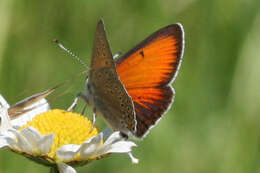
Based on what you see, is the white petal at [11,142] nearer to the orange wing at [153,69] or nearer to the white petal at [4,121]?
the white petal at [4,121]

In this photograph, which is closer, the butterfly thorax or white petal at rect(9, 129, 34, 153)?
white petal at rect(9, 129, 34, 153)

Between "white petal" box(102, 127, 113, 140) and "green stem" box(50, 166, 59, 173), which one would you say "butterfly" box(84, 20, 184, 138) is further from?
"green stem" box(50, 166, 59, 173)

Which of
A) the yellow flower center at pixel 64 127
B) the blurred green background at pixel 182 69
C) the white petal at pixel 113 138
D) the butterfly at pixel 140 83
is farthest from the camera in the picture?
the blurred green background at pixel 182 69

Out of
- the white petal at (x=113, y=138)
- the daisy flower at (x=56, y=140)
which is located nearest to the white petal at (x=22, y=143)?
the daisy flower at (x=56, y=140)

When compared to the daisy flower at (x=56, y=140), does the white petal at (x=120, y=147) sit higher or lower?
lower

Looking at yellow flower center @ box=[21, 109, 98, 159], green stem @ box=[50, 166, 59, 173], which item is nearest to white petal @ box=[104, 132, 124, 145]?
yellow flower center @ box=[21, 109, 98, 159]

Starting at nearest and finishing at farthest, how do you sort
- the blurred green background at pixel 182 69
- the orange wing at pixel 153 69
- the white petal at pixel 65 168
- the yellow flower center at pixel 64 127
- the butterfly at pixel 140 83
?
the white petal at pixel 65 168 < the yellow flower center at pixel 64 127 < the butterfly at pixel 140 83 < the orange wing at pixel 153 69 < the blurred green background at pixel 182 69

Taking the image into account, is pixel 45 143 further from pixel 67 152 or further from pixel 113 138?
pixel 113 138

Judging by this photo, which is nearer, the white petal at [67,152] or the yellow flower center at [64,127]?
the white petal at [67,152]

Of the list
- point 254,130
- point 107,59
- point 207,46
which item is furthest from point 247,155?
point 107,59
